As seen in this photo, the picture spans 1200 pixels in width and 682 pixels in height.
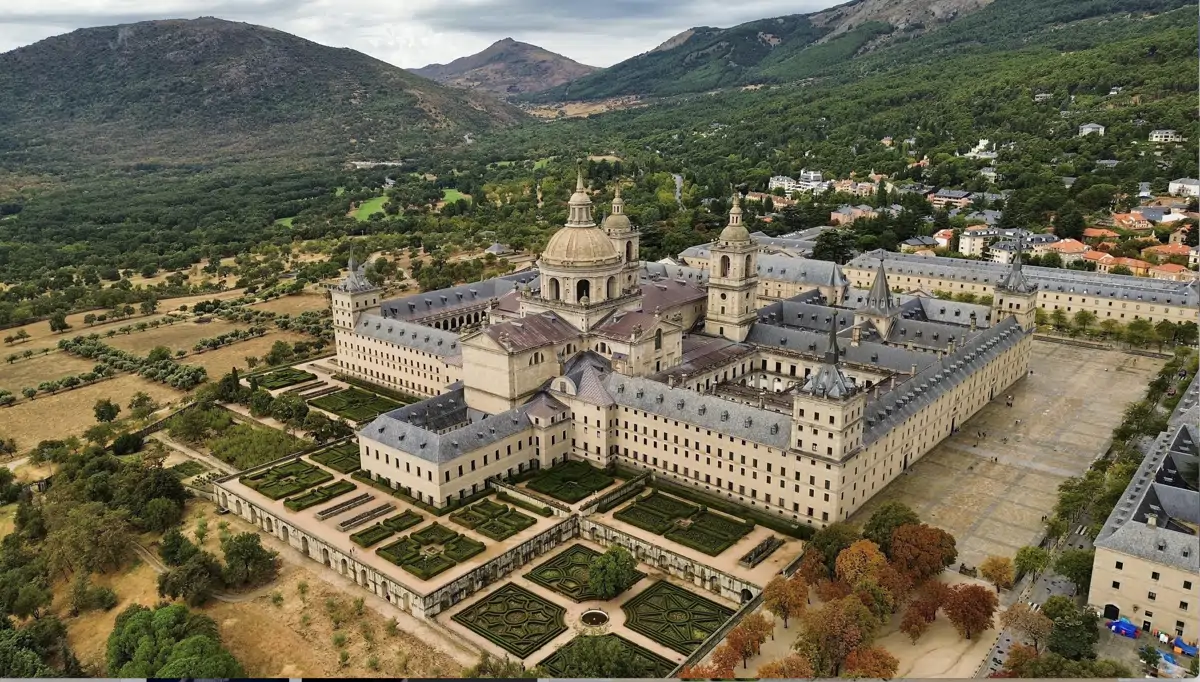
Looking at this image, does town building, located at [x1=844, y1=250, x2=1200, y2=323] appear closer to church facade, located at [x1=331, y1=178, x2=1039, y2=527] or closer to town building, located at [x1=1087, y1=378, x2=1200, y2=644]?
church facade, located at [x1=331, y1=178, x2=1039, y2=527]

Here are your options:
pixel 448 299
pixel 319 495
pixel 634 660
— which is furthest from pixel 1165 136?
pixel 319 495

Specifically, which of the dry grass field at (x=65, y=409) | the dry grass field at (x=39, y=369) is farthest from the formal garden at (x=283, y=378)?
the dry grass field at (x=39, y=369)

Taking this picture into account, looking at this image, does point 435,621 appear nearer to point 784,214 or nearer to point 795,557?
point 795,557

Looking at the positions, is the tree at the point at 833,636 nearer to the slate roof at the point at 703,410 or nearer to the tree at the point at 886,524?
the tree at the point at 886,524

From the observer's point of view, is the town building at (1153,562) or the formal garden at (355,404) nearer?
the town building at (1153,562)

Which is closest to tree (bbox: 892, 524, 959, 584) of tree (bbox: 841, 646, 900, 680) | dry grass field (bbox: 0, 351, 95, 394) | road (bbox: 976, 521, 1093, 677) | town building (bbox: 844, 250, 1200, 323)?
road (bbox: 976, 521, 1093, 677)

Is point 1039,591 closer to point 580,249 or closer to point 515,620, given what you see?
point 515,620
